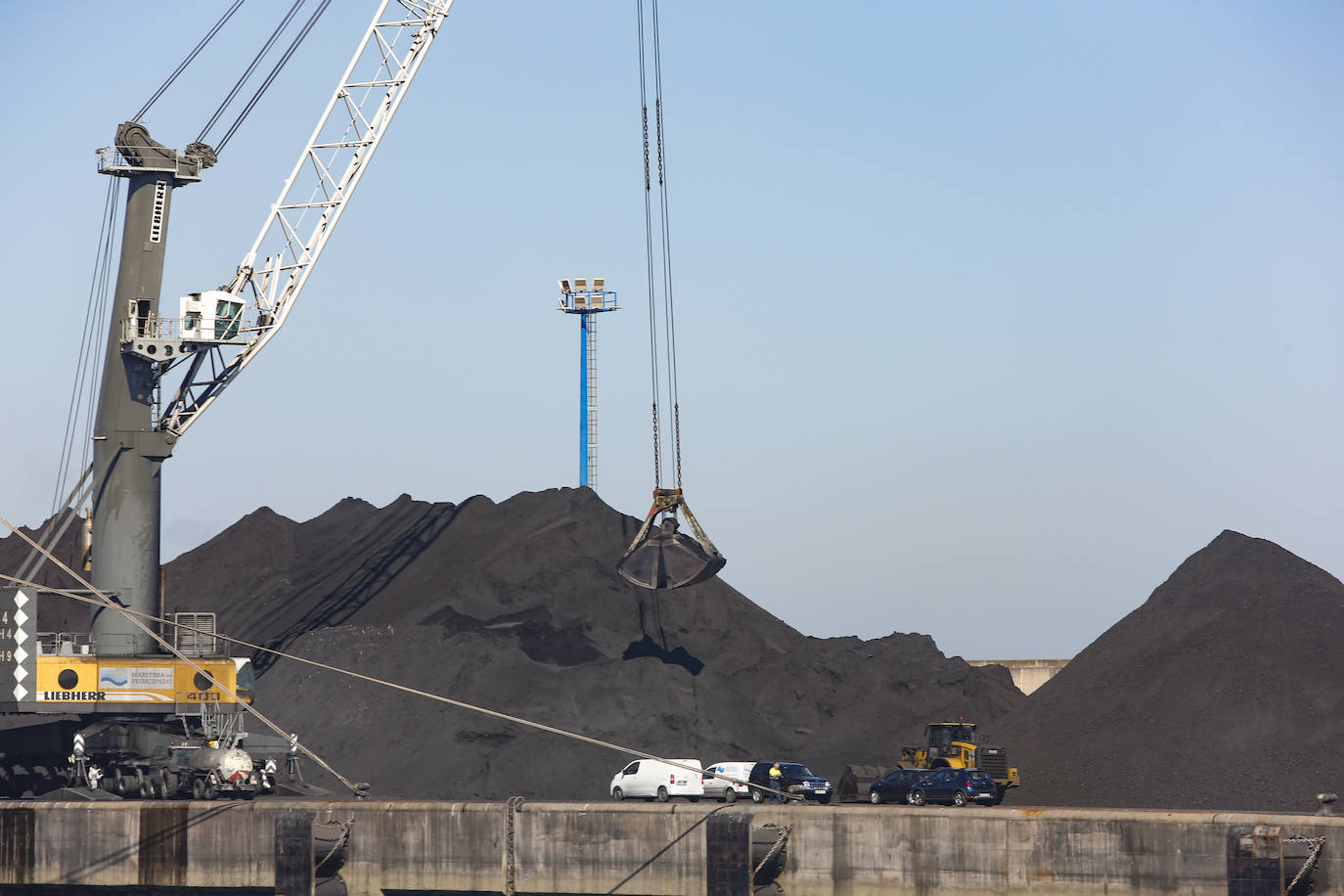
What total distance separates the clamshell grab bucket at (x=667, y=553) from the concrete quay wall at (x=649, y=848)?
21972 millimetres

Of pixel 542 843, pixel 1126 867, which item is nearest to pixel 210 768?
pixel 542 843

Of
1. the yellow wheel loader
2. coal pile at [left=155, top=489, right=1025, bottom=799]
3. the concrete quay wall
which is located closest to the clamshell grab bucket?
coal pile at [left=155, top=489, right=1025, bottom=799]

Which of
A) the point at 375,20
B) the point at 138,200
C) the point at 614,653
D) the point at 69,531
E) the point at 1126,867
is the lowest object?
the point at 1126,867

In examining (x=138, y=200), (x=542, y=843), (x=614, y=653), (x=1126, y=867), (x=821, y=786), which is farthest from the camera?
(x=614, y=653)

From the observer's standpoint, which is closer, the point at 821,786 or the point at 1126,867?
the point at 1126,867

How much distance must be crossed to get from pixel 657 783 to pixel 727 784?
87.8 inches

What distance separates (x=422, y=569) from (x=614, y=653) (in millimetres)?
12119

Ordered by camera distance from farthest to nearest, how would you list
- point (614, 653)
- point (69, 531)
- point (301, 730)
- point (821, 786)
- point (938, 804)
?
point (69, 531) < point (614, 653) < point (301, 730) < point (821, 786) < point (938, 804)

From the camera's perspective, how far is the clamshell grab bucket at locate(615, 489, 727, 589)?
6044cm

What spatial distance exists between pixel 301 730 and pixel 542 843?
24.2 meters

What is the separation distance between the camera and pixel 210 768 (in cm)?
4522

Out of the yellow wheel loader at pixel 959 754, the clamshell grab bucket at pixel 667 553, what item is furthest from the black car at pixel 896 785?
the clamshell grab bucket at pixel 667 553

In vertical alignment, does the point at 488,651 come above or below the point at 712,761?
above

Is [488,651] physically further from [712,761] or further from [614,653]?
[712,761]
